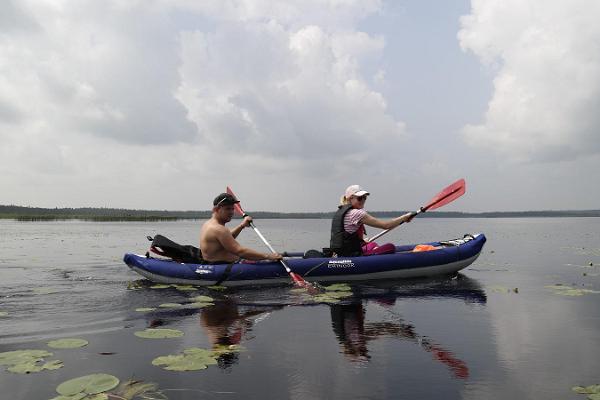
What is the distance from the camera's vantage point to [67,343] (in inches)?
218

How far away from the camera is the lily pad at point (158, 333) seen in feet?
19.5

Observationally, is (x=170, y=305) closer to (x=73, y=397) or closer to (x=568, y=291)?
(x=73, y=397)

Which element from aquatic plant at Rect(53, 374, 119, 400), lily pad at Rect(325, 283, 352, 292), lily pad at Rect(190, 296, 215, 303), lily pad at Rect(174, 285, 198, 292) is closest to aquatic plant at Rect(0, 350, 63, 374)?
aquatic plant at Rect(53, 374, 119, 400)

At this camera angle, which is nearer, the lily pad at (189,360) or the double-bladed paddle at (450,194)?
the lily pad at (189,360)

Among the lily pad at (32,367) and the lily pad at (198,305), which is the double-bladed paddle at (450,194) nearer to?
the lily pad at (198,305)

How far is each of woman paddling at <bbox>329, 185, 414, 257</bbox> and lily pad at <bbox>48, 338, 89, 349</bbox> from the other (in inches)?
243

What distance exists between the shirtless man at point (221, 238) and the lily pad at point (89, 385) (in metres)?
5.05

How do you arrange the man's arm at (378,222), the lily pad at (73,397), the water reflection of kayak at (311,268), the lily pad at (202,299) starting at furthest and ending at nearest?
the man's arm at (378,222) → the water reflection of kayak at (311,268) → the lily pad at (202,299) → the lily pad at (73,397)

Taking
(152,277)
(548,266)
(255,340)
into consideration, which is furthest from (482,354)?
(548,266)

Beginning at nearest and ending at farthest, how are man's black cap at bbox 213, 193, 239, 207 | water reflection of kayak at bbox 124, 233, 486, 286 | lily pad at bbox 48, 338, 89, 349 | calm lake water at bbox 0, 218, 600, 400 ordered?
calm lake water at bbox 0, 218, 600, 400
lily pad at bbox 48, 338, 89, 349
man's black cap at bbox 213, 193, 239, 207
water reflection of kayak at bbox 124, 233, 486, 286

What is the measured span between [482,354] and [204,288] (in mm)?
6193

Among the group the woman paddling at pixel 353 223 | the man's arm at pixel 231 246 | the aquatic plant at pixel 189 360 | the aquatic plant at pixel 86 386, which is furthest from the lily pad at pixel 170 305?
the woman paddling at pixel 353 223

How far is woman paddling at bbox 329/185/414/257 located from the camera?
10234 millimetres

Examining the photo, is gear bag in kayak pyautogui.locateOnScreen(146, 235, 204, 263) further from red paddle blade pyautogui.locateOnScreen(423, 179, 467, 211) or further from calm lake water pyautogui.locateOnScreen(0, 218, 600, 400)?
red paddle blade pyautogui.locateOnScreen(423, 179, 467, 211)
